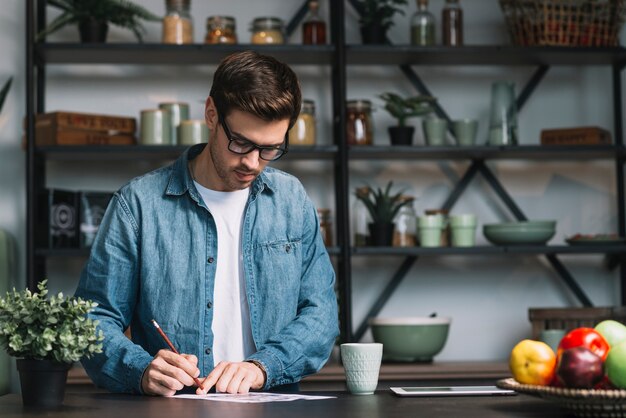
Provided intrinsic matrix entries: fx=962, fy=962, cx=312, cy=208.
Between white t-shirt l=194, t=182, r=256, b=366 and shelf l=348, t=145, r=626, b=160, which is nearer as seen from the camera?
white t-shirt l=194, t=182, r=256, b=366

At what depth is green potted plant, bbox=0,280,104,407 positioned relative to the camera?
166cm

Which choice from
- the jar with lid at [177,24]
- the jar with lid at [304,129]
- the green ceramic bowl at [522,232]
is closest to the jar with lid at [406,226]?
the green ceramic bowl at [522,232]

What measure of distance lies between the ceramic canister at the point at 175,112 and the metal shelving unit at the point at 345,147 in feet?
0.36

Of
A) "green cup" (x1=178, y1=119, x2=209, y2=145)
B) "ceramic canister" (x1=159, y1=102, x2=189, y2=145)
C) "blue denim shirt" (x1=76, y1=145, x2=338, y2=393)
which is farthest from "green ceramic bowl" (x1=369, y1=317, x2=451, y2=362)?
"blue denim shirt" (x1=76, y1=145, x2=338, y2=393)

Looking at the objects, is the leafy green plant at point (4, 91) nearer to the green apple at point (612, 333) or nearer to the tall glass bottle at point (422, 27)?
the tall glass bottle at point (422, 27)

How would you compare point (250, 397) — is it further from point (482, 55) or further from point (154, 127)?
point (482, 55)

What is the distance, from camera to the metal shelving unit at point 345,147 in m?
3.68

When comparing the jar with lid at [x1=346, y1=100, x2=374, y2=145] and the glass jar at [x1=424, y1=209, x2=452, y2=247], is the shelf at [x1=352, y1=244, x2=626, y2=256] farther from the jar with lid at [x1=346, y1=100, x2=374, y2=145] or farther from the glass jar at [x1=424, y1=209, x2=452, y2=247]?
the jar with lid at [x1=346, y1=100, x2=374, y2=145]

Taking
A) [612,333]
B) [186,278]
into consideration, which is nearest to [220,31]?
[186,278]

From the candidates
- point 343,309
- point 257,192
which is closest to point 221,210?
point 257,192

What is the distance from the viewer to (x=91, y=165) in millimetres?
3967

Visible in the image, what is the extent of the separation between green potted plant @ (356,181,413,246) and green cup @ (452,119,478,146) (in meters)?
0.32

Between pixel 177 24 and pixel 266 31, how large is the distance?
35 centimetres

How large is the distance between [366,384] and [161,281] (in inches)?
21.1
